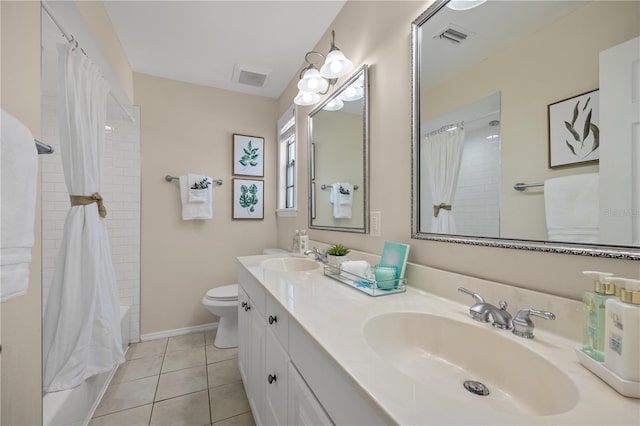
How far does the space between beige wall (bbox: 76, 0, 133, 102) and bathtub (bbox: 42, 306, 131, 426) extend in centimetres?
188

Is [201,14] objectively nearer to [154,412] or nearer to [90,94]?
[90,94]

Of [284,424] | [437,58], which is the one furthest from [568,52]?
[284,424]

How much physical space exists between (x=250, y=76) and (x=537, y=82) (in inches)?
90.3

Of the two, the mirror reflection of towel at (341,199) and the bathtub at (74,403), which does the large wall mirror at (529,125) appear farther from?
the bathtub at (74,403)

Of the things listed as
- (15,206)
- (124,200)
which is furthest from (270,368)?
(124,200)

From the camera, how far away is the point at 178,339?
93.4 inches

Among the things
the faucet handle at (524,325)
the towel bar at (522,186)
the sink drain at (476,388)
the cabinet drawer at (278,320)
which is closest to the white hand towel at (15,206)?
the cabinet drawer at (278,320)

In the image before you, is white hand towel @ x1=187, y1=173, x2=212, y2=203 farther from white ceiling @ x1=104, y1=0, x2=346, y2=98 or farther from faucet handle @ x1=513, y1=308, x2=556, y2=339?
faucet handle @ x1=513, y1=308, x2=556, y2=339

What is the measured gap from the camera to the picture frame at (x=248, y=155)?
2.66 metres

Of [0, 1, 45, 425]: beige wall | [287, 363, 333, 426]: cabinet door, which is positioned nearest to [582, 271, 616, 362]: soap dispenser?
[287, 363, 333, 426]: cabinet door

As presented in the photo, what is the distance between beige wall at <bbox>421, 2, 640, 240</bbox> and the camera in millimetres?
618

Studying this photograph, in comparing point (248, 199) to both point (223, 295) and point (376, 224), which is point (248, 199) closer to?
point (223, 295)

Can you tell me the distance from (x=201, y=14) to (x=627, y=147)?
7.10ft

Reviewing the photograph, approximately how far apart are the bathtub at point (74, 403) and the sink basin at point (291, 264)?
109 centimetres
